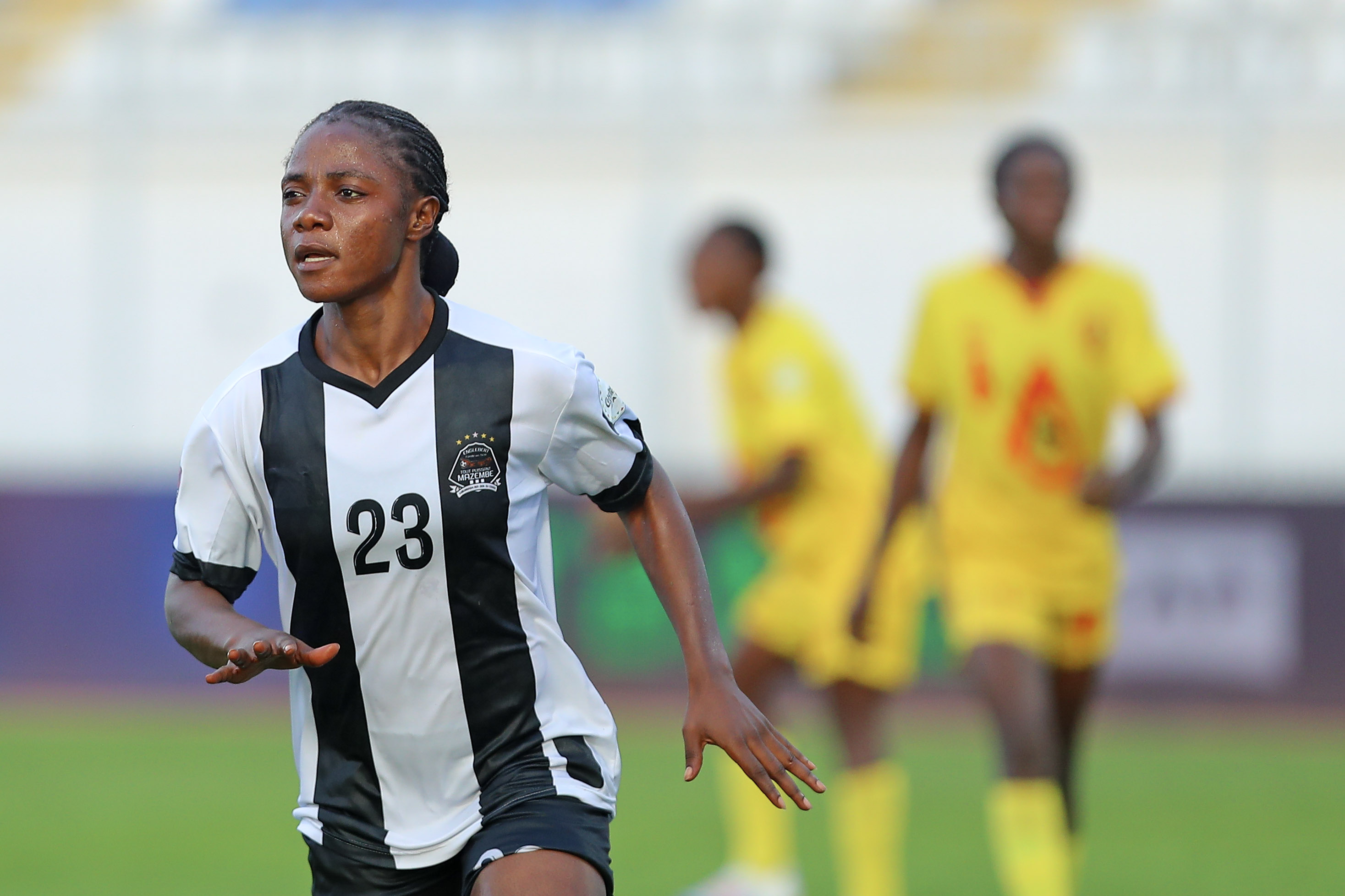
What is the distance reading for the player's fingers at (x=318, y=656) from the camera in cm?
313

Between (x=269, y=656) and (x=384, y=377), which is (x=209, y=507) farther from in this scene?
(x=269, y=656)

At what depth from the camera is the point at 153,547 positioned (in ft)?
43.5

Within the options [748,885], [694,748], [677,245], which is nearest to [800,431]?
[748,885]

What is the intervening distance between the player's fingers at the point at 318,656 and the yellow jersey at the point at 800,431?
4.32 meters

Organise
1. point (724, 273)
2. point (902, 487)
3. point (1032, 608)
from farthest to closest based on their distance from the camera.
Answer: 1. point (724, 273)
2. point (902, 487)
3. point (1032, 608)

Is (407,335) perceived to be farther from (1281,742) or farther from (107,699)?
(107,699)

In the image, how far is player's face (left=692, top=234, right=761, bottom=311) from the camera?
7.60m

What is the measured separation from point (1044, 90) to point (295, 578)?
14567 millimetres

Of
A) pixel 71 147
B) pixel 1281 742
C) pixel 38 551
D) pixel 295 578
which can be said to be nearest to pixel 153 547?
pixel 38 551

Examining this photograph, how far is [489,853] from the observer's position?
133 inches

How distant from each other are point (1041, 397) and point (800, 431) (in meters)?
1.44

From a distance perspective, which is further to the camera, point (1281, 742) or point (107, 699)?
point (107, 699)

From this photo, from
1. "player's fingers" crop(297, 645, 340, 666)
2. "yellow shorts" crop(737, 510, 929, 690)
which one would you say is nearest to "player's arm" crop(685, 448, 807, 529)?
"yellow shorts" crop(737, 510, 929, 690)

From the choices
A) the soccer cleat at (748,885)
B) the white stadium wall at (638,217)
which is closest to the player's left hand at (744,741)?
the soccer cleat at (748,885)
